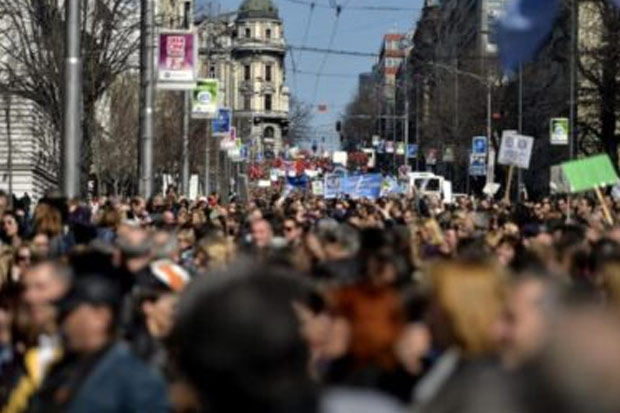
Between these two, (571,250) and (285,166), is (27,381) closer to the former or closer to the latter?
(571,250)

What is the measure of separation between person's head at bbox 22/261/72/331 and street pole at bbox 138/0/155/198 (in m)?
23.8

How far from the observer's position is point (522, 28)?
1182 centimetres

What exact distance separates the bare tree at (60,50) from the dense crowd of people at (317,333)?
88.0 feet

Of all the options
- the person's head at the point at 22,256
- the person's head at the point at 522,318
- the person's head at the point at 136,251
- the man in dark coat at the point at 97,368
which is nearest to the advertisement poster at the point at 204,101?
the person's head at the point at 22,256

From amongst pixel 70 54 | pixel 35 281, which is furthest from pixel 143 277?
pixel 70 54

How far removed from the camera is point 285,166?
350 ft

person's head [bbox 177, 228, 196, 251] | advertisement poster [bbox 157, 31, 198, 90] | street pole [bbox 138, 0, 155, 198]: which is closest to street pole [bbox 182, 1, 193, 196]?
street pole [bbox 138, 0, 155, 198]

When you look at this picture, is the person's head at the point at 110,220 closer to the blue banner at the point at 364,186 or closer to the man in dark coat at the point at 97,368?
the man in dark coat at the point at 97,368

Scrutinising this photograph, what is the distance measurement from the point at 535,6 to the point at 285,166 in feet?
311

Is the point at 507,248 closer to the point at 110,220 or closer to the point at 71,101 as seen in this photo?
the point at 110,220

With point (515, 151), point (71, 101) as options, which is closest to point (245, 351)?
point (71, 101)

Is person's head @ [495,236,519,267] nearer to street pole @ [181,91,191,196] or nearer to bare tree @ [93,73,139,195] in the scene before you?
street pole @ [181,91,191,196]

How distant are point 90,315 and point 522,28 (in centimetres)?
612

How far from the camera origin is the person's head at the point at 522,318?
5.04m
